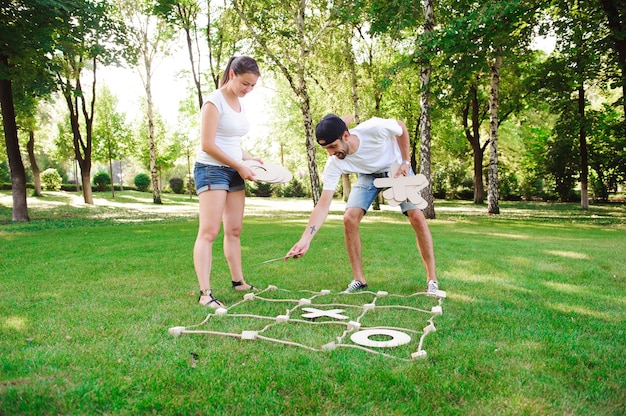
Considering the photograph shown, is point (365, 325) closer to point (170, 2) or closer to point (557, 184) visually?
point (170, 2)

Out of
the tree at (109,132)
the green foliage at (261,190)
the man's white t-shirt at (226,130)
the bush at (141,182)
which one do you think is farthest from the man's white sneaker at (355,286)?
the bush at (141,182)

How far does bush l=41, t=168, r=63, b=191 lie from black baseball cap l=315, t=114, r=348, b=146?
3721cm

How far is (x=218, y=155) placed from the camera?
4.12 metres

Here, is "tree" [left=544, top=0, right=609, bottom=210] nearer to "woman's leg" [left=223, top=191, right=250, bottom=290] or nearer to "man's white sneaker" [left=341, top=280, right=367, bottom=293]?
"man's white sneaker" [left=341, top=280, right=367, bottom=293]

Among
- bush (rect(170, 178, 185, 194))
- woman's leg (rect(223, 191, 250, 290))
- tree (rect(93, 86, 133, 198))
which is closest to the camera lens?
woman's leg (rect(223, 191, 250, 290))

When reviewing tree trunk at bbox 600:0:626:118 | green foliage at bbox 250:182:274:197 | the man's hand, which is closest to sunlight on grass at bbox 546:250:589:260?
the man's hand

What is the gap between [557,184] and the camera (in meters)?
29.1

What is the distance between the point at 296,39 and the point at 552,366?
1549cm

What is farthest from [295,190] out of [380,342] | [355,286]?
[380,342]

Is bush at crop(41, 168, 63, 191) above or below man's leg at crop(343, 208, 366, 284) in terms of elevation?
above

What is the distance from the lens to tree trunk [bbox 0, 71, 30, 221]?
13.6m

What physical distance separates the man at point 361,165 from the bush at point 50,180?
3677 cm

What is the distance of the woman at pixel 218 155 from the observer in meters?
4.11

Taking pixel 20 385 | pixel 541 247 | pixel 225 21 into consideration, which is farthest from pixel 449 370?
pixel 225 21
